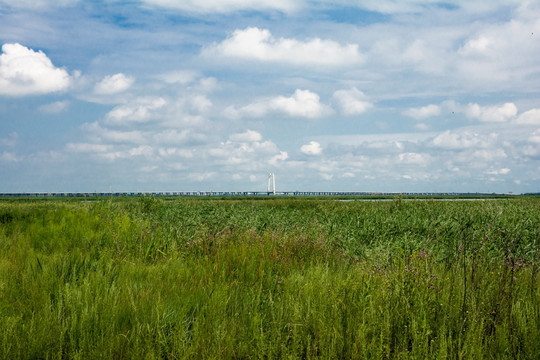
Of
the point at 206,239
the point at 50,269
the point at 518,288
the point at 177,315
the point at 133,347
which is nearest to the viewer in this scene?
the point at 133,347

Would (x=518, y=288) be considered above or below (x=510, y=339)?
above

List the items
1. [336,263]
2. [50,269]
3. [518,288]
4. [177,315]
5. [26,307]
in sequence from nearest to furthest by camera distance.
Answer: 1. [177,315]
2. [26,307]
3. [518,288]
4. [50,269]
5. [336,263]

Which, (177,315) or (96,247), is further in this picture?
(96,247)

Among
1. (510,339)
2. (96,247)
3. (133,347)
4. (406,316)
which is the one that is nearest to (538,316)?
(510,339)

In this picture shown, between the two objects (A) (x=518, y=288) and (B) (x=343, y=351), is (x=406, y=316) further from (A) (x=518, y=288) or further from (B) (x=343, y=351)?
(A) (x=518, y=288)

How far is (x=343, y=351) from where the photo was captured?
4301 millimetres

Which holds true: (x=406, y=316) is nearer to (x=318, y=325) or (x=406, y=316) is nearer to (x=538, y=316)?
(x=318, y=325)

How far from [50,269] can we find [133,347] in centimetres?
277

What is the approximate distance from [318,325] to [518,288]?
315 centimetres

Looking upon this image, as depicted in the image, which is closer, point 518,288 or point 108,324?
point 108,324

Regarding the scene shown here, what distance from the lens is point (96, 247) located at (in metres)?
8.59

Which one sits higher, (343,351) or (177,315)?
(177,315)

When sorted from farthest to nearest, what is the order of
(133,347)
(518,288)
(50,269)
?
(50,269) → (518,288) → (133,347)

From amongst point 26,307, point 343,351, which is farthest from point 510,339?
point 26,307
